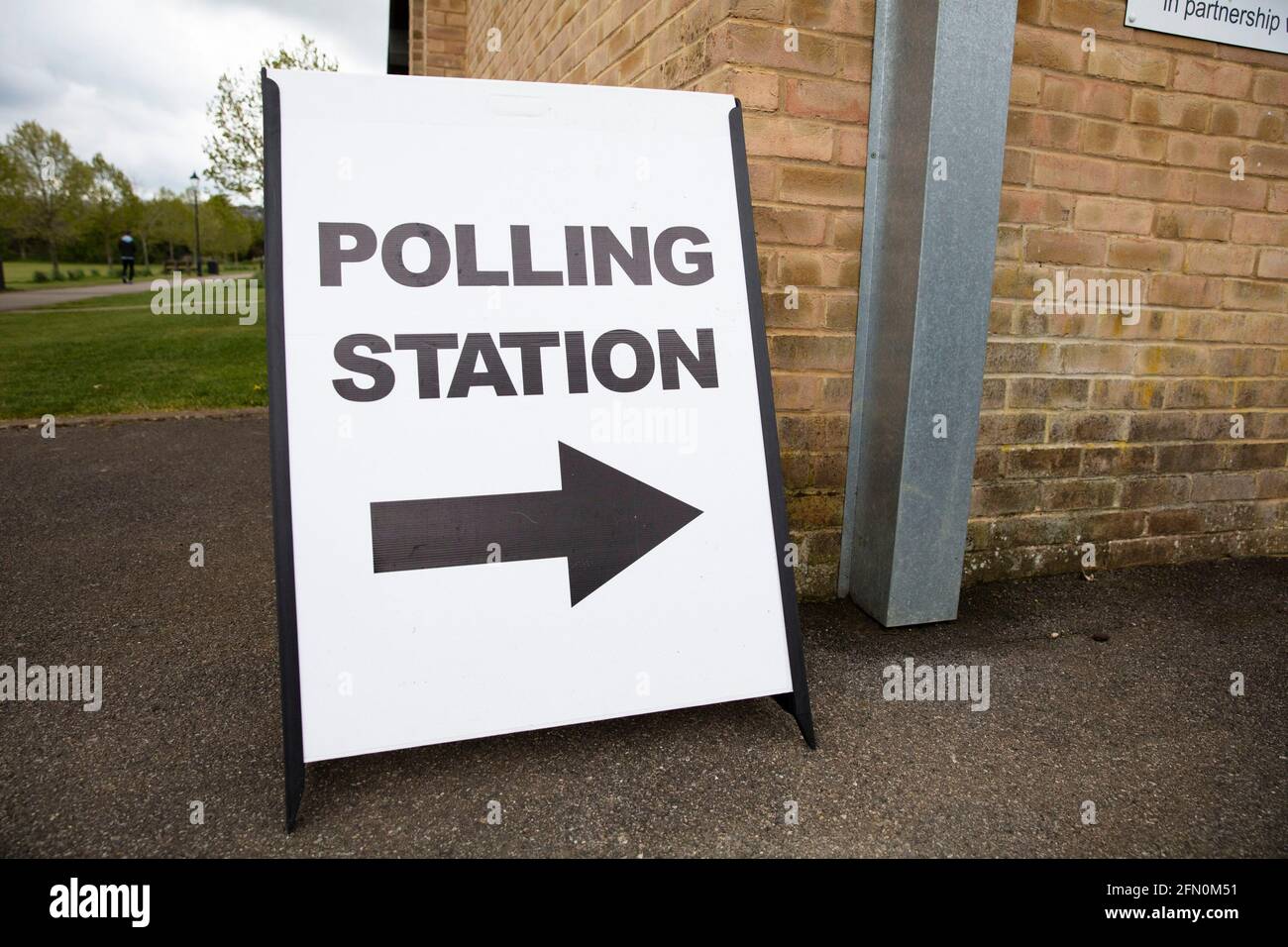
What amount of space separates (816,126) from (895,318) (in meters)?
0.67

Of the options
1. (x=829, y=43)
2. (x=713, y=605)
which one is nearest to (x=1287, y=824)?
(x=713, y=605)

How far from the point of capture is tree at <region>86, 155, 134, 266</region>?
4278cm

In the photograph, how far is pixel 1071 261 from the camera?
9.85 ft

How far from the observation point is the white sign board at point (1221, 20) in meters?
2.94

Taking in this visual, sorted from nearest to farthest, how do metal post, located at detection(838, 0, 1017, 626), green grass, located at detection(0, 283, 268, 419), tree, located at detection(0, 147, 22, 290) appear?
metal post, located at detection(838, 0, 1017, 626)
green grass, located at detection(0, 283, 268, 419)
tree, located at detection(0, 147, 22, 290)

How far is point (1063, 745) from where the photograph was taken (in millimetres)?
2131

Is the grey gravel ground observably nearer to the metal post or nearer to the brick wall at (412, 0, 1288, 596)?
the metal post

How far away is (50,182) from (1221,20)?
1776 inches

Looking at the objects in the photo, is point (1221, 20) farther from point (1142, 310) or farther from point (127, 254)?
point (127, 254)

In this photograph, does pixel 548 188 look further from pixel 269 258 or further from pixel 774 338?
pixel 774 338

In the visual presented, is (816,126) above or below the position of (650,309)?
above

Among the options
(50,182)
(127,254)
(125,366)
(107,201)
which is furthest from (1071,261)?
(107,201)

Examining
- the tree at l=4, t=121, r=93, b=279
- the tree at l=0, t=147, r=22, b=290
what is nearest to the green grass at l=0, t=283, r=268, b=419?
the tree at l=0, t=147, r=22, b=290

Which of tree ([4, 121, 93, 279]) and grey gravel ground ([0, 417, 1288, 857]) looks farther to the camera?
tree ([4, 121, 93, 279])
